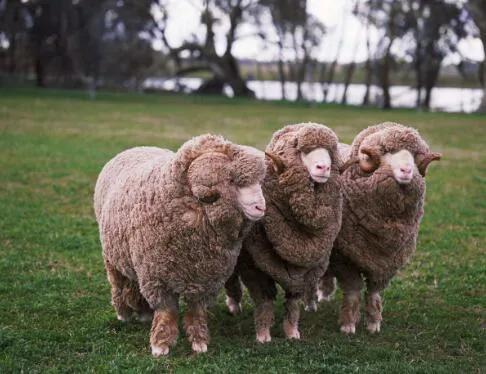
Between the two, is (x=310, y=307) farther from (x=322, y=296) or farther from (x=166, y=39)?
(x=166, y=39)

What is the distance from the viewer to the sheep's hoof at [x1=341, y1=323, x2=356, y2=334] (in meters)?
5.20

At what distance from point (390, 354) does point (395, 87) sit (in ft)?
190

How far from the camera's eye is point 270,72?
5581 centimetres

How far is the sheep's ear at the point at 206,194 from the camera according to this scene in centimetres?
404

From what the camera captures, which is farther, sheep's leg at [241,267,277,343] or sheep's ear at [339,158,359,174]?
sheep's leg at [241,267,277,343]

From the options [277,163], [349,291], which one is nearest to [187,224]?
[277,163]

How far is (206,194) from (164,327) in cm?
105

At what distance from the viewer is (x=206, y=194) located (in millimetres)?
4039

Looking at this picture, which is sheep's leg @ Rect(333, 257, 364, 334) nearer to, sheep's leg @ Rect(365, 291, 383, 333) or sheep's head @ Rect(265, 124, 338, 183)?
sheep's leg @ Rect(365, 291, 383, 333)

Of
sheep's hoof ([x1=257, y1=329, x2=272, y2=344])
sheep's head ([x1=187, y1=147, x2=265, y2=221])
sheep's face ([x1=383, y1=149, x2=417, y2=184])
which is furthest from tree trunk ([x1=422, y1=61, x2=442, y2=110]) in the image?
sheep's head ([x1=187, y1=147, x2=265, y2=221])

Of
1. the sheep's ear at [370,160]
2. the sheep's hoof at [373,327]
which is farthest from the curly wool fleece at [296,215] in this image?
the sheep's hoof at [373,327]

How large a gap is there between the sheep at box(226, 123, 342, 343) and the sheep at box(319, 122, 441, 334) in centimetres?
31

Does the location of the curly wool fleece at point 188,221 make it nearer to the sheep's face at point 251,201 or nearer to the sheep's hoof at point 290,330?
the sheep's face at point 251,201

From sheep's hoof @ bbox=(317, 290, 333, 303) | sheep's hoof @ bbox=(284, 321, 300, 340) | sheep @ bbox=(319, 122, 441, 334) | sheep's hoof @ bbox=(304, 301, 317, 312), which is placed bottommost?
sheep's hoof @ bbox=(317, 290, 333, 303)
